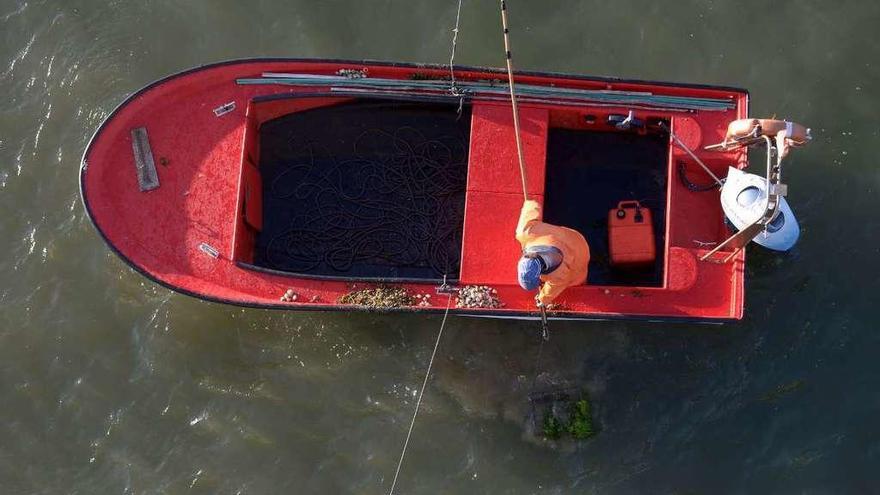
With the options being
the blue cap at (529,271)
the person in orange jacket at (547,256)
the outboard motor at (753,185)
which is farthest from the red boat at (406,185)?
the blue cap at (529,271)

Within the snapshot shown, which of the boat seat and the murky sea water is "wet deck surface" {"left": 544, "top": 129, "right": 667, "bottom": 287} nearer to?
the boat seat

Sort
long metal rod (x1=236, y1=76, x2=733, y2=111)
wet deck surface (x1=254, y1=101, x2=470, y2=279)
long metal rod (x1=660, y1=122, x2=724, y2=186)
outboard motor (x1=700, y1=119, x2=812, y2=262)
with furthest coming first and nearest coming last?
wet deck surface (x1=254, y1=101, x2=470, y2=279)
long metal rod (x1=236, y1=76, x2=733, y2=111)
long metal rod (x1=660, y1=122, x2=724, y2=186)
outboard motor (x1=700, y1=119, x2=812, y2=262)

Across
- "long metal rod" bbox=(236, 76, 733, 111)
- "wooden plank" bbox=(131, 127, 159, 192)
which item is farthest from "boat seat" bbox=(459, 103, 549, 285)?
"wooden plank" bbox=(131, 127, 159, 192)

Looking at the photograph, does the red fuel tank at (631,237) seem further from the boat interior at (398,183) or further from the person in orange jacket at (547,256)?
the person in orange jacket at (547,256)

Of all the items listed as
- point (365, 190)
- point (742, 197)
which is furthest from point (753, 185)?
point (365, 190)

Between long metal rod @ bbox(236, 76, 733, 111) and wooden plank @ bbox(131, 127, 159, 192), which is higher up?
long metal rod @ bbox(236, 76, 733, 111)

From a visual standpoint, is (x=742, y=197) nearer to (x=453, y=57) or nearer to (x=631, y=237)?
(x=631, y=237)

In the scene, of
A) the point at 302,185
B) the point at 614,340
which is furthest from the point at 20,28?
the point at 614,340
